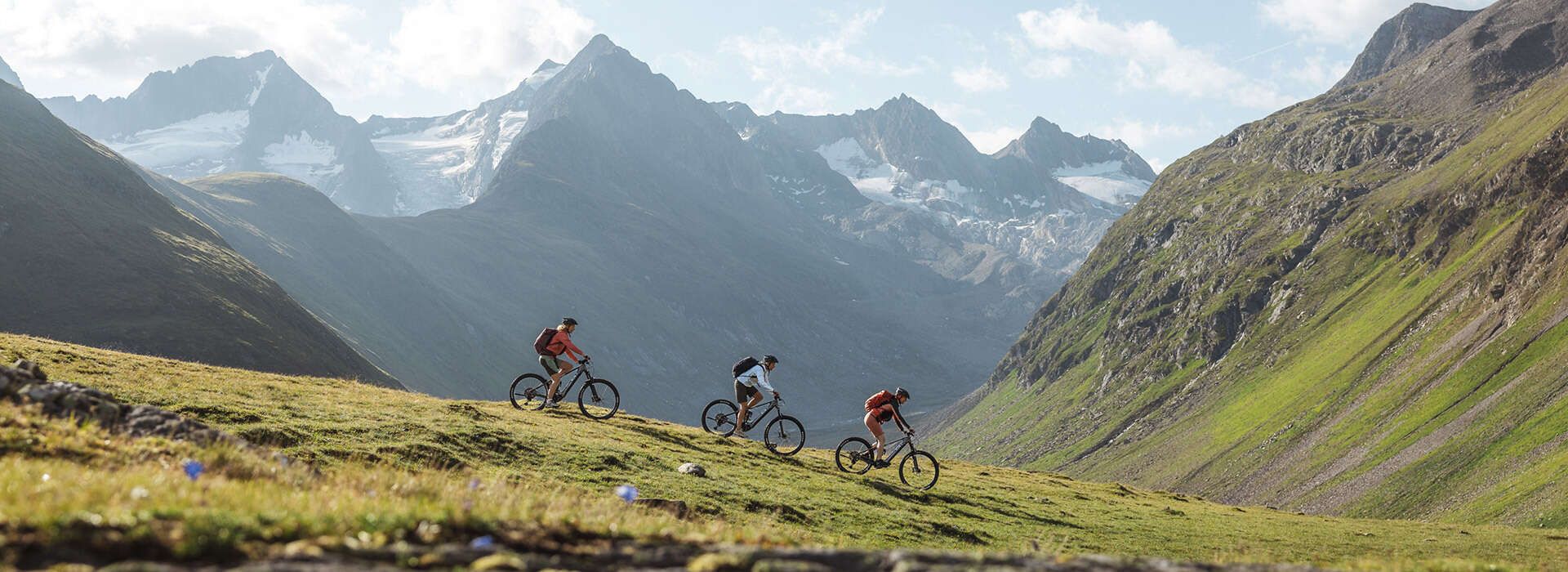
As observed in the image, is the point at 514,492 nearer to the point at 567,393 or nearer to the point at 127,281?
the point at 567,393

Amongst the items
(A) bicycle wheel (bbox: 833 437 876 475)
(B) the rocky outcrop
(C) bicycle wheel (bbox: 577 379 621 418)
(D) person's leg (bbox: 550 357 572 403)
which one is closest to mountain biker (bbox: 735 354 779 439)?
(A) bicycle wheel (bbox: 833 437 876 475)

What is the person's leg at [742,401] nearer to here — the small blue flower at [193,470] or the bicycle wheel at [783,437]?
the bicycle wheel at [783,437]

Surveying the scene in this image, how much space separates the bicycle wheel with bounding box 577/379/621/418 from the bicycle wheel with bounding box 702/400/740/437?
401cm

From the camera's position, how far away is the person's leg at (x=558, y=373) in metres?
37.0

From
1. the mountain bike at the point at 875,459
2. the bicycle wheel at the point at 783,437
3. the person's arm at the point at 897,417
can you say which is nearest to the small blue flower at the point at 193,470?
the person's arm at the point at 897,417

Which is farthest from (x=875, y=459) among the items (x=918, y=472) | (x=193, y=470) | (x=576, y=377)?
(x=193, y=470)

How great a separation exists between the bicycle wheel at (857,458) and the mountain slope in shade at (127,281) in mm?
119666

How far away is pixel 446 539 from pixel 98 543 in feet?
10.5

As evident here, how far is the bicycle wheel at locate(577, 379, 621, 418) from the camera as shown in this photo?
38.7 meters

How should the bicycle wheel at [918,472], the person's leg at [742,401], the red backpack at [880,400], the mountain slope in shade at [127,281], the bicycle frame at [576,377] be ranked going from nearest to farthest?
1. the red backpack at [880,400]
2. the person's leg at [742,401]
3. the bicycle frame at [576,377]
4. the bicycle wheel at [918,472]
5. the mountain slope in shade at [127,281]

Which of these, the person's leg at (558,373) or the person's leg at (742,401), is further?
the person's leg at (558,373)

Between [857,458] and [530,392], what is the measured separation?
47.9ft

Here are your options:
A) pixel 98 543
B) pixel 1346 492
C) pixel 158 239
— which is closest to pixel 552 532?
pixel 98 543

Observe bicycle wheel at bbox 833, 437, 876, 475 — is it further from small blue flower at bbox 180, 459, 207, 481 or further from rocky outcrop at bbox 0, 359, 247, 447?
small blue flower at bbox 180, 459, 207, 481
